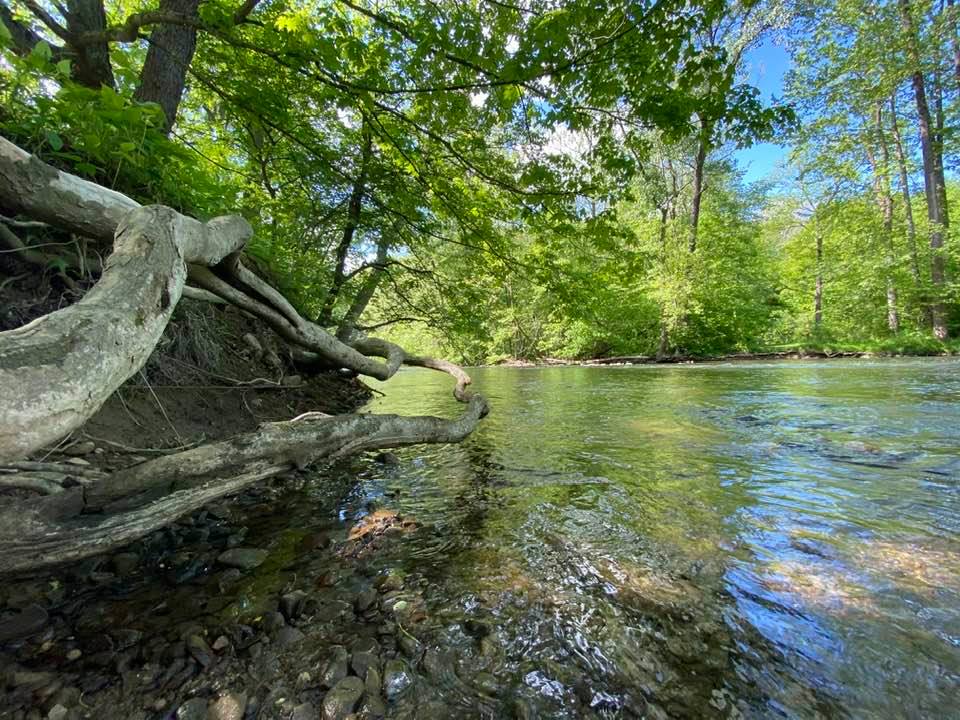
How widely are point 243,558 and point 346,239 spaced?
6537 mm

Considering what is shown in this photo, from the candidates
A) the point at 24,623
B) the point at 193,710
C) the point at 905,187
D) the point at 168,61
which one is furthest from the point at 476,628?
the point at 905,187

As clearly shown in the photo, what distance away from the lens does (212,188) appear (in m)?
4.46

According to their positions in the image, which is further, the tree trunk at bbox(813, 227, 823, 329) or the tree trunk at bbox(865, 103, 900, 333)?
the tree trunk at bbox(813, 227, 823, 329)

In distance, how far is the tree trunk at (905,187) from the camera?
60.9 ft

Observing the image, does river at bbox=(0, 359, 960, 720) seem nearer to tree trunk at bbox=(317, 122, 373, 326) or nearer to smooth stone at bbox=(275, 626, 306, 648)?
smooth stone at bbox=(275, 626, 306, 648)

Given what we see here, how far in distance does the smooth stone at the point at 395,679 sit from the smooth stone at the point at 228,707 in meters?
0.47

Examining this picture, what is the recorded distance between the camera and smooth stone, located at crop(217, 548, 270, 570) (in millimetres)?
2256

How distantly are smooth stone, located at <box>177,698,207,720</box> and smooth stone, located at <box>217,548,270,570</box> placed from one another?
2.94 ft

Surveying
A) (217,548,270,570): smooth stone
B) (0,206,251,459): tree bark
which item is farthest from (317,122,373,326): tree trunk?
(217,548,270,570): smooth stone

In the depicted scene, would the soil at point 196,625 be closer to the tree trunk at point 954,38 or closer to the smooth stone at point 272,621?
the smooth stone at point 272,621

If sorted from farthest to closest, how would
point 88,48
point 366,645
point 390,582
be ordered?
point 88,48
point 390,582
point 366,645

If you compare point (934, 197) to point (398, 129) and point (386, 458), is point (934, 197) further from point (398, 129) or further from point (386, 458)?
point (386, 458)

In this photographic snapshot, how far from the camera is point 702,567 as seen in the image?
2229 mm

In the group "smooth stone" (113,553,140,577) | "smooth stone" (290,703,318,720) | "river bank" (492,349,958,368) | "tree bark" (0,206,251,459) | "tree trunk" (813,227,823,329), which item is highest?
"tree trunk" (813,227,823,329)
